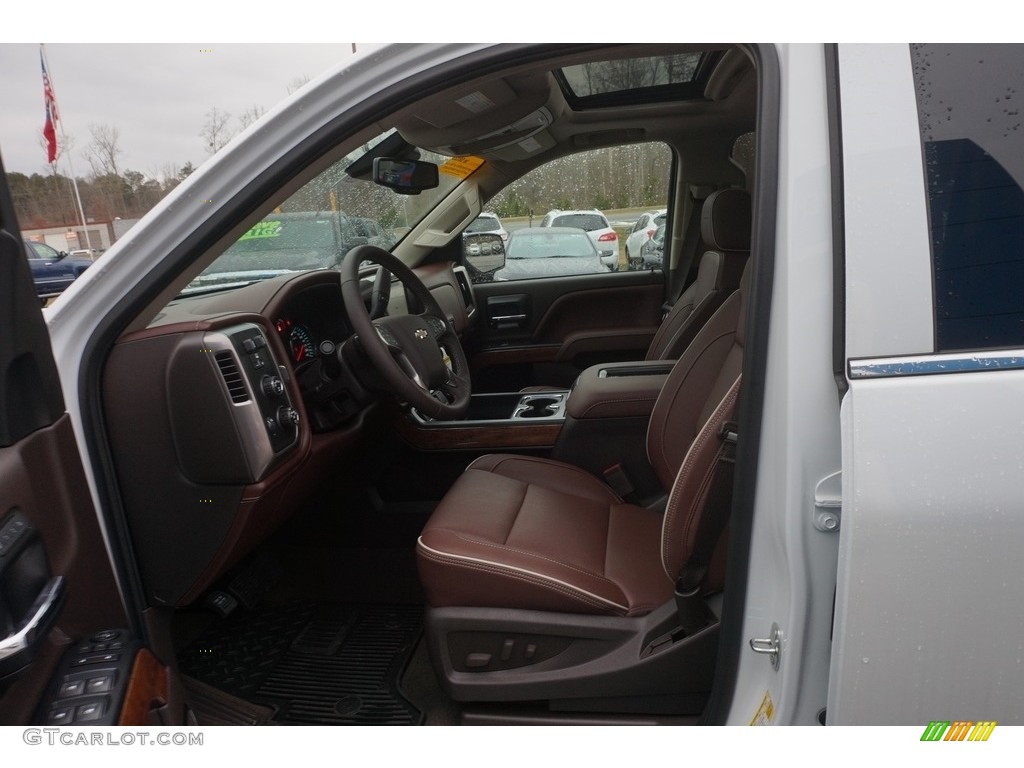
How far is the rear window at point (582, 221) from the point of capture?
3350mm

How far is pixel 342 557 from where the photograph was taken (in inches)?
87.5

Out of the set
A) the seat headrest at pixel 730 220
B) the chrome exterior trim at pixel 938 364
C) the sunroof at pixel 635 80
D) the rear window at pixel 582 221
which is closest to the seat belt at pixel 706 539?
the chrome exterior trim at pixel 938 364

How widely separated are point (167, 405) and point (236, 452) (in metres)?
0.16

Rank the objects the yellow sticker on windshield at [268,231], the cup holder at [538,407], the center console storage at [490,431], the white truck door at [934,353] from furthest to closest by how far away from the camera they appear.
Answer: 1. the cup holder at [538,407]
2. the center console storage at [490,431]
3. the yellow sticker on windshield at [268,231]
4. the white truck door at [934,353]

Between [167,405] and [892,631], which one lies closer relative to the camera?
[892,631]

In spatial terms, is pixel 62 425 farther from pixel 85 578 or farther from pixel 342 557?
pixel 342 557

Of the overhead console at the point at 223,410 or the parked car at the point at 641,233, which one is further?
the parked car at the point at 641,233

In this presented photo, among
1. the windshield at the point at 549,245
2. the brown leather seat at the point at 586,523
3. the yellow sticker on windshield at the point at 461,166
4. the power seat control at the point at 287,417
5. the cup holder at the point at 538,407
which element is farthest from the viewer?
the windshield at the point at 549,245

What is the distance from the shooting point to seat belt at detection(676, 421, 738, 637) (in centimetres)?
117

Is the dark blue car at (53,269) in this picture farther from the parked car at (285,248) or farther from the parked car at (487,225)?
the parked car at (487,225)

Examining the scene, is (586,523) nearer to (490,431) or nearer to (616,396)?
(616,396)

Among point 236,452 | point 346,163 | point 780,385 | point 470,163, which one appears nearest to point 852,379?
point 780,385

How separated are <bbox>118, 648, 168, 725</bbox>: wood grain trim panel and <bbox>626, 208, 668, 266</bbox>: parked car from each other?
295 cm

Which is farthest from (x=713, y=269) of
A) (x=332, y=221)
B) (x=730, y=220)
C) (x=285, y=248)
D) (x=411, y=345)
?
(x=285, y=248)
